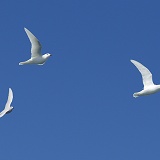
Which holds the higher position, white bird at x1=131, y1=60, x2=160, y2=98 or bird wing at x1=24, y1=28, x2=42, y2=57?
bird wing at x1=24, y1=28, x2=42, y2=57

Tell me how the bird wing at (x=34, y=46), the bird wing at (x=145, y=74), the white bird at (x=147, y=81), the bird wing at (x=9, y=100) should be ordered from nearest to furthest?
the white bird at (x=147, y=81), the bird wing at (x=145, y=74), the bird wing at (x=34, y=46), the bird wing at (x=9, y=100)

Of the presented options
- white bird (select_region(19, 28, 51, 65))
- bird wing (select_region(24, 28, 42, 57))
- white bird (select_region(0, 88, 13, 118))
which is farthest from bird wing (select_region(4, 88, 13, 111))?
bird wing (select_region(24, 28, 42, 57))

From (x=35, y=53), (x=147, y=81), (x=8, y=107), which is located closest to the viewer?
(x=147, y=81)

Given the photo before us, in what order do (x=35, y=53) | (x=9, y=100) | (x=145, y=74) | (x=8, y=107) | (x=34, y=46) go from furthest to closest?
(x=9, y=100), (x=8, y=107), (x=35, y=53), (x=34, y=46), (x=145, y=74)

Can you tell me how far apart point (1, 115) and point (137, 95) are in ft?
56.5

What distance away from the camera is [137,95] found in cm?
7894

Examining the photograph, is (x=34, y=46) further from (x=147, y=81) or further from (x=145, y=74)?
(x=147, y=81)

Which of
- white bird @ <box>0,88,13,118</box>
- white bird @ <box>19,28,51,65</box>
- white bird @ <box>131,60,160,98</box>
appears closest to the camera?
white bird @ <box>131,60,160,98</box>

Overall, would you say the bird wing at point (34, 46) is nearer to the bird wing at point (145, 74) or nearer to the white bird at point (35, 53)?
the white bird at point (35, 53)

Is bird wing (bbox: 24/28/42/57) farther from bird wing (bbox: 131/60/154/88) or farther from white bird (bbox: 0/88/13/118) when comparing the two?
bird wing (bbox: 131/60/154/88)

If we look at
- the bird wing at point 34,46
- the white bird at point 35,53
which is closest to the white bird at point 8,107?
the white bird at point 35,53

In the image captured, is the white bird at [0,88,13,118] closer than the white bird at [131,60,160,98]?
No

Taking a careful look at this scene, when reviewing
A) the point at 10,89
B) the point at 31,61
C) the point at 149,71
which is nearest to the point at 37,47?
the point at 31,61

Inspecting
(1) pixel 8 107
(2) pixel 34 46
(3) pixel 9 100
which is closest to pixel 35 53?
(2) pixel 34 46
